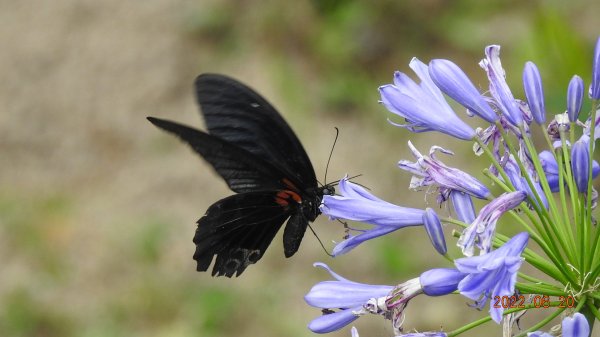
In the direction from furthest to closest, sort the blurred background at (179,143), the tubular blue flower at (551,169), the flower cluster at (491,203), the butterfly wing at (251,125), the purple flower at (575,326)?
the blurred background at (179,143), the butterfly wing at (251,125), the tubular blue flower at (551,169), the flower cluster at (491,203), the purple flower at (575,326)

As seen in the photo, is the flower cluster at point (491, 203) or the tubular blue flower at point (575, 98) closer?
the flower cluster at point (491, 203)

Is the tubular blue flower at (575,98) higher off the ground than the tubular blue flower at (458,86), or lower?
lower

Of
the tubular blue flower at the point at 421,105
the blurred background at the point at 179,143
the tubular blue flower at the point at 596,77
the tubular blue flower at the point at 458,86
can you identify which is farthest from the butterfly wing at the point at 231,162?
the blurred background at the point at 179,143

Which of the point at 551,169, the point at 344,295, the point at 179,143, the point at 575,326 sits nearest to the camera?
the point at 575,326

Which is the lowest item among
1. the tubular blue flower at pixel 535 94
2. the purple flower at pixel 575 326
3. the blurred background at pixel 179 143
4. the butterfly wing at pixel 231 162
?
the purple flower at pixel 575 326

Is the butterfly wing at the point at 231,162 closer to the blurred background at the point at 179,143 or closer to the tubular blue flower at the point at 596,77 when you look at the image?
the tubular blue flower at the point at 596,77

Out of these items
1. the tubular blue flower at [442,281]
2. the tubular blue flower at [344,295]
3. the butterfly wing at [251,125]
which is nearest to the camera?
the tubular blue flower at [442,281]

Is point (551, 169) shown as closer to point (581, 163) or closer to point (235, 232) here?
point (581, 163)

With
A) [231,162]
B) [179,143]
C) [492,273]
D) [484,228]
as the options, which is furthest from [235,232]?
[179,143]
